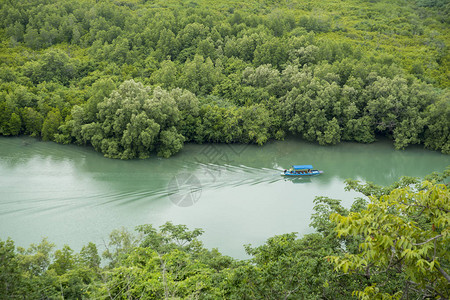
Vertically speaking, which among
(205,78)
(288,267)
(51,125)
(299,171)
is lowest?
(299,171)

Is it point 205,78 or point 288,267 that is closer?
point 288,267

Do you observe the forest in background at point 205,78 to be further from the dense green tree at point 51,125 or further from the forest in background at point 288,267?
the forest in background at point 288,267

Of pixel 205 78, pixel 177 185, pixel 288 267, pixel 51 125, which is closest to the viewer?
pixel 288 267

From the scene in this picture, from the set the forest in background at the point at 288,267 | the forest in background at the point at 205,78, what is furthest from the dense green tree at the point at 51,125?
the forest in background at the point at 288,267

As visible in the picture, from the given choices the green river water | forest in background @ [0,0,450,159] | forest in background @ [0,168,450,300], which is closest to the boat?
the green river water

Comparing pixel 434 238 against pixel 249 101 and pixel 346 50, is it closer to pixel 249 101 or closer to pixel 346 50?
pixel 249 101

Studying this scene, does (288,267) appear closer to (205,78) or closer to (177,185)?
(177,185)

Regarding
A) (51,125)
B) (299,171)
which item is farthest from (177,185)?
(51,125)
